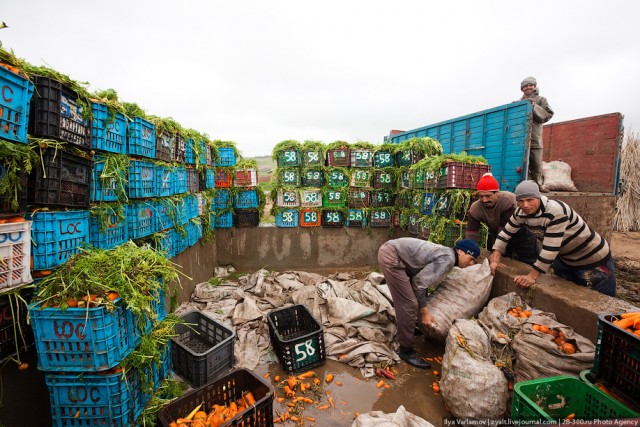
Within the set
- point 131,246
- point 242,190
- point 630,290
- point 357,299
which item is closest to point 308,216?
point 242,190

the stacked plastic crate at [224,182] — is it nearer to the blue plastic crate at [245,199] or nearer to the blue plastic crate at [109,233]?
the blue plastic crate at [245,199]

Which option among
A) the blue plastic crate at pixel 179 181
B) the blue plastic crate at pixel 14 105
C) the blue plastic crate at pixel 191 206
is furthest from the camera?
the blue plastic crate at pixel 191 206

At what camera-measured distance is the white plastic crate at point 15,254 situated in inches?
81.7

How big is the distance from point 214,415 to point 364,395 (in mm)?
1776

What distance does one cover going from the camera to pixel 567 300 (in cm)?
330

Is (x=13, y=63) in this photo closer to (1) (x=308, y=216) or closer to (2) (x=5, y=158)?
(2) (x=5, y=158)

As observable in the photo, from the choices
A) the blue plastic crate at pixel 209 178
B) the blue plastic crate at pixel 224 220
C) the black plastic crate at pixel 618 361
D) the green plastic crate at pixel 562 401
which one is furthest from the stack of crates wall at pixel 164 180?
the black plastic crate at pixel 618 361

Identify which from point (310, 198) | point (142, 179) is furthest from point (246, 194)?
point (142, 179)

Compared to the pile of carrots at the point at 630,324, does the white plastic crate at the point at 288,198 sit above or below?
above

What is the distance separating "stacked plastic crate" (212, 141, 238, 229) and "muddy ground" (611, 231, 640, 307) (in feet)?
30.1

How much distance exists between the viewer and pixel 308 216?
8461 millimetres

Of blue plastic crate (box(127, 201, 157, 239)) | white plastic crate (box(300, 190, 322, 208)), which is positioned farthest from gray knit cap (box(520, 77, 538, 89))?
blue plastic crate (box(127, 201, 157, 239))

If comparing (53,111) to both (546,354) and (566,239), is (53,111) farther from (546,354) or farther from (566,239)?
(566,239)

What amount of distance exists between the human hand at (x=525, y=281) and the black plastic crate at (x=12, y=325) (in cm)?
521
